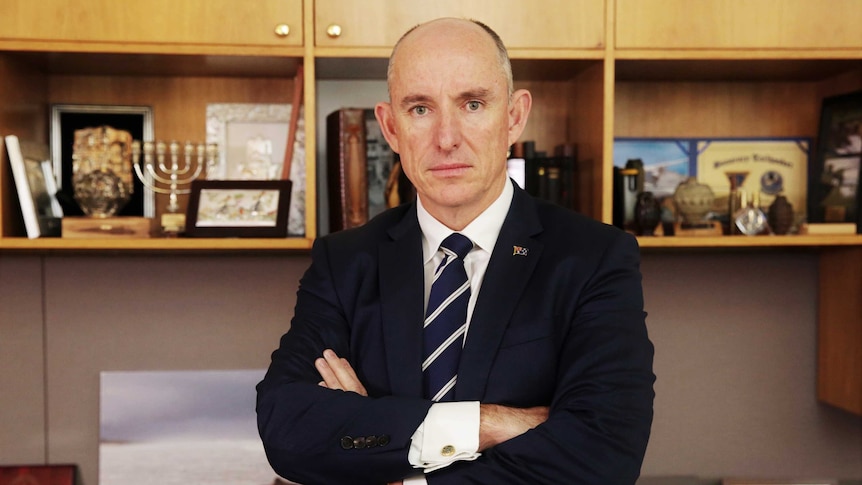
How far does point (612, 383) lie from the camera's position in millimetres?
1409

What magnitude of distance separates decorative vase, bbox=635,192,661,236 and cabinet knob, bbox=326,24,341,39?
2.94 ft

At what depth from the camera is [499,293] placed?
1.50 m

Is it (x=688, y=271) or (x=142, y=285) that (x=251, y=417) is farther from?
(x=688, y=271)

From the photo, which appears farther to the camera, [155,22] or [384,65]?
[384,65]

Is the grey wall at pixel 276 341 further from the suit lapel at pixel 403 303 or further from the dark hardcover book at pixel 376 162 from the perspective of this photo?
the suit lapel at pixel 403 303

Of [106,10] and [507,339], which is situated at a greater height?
[106,10]

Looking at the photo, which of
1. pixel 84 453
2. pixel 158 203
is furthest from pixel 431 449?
pixel 84 453

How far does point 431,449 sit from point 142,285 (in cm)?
145

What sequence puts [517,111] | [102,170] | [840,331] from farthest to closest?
[840,331] → [102,170] → [517,111]

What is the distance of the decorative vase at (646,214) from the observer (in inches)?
88.2

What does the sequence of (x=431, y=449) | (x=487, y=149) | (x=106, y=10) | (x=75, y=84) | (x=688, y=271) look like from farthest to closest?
(x=688, y=271)
(x=75, y=84)
(x=106, y=10)
(x=487, y=149)
(x=431, y=449)

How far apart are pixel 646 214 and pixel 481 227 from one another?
81cm

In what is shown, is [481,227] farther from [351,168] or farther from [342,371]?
[351,168]

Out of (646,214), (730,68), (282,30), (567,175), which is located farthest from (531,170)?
(282,30)
